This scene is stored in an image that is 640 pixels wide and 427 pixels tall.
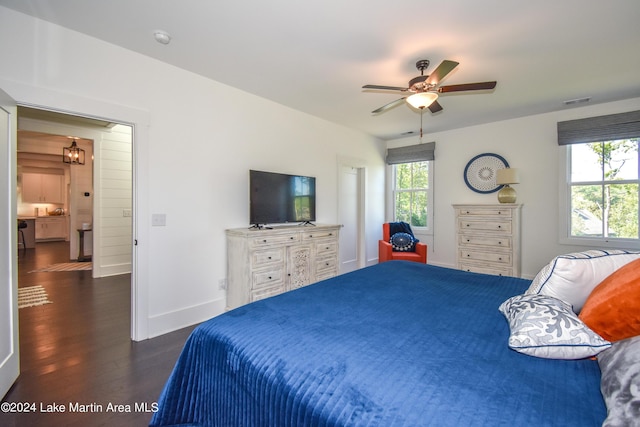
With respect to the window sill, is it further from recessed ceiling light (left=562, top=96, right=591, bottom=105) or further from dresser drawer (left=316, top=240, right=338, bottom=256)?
dresser drawer (left=316, top=240, right=338, bottom=256)

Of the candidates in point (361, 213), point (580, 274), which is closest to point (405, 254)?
point (361, 213)

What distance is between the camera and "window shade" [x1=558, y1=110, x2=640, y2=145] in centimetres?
349

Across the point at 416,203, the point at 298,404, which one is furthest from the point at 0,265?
the point at 416,203

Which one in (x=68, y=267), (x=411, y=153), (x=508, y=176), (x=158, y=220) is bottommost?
(x=68, y=267)

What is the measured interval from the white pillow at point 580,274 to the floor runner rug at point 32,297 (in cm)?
496

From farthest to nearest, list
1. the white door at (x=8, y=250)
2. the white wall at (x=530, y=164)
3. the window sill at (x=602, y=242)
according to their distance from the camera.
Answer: the white wall at (x=530, y=164), the window sill at (x=602, y=242), the white door at (x=8, y=250)

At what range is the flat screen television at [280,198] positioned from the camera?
3.31 metres

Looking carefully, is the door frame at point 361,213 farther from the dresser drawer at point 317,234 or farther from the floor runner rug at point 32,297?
the floor runner rug at point 32,297

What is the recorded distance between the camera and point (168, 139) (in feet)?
9.02

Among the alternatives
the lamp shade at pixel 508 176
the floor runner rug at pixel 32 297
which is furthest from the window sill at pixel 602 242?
the floor runner rug at pixel 32 297

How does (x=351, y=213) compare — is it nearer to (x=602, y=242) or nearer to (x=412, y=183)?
(x=412, y=183)

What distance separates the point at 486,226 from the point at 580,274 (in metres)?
3.43

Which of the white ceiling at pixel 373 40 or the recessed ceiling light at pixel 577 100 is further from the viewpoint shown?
the recessed ceiling light at pixel 577 100

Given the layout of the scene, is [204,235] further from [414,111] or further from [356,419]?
[414,111]
